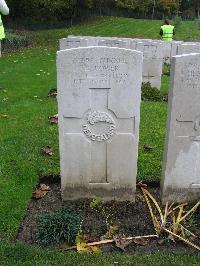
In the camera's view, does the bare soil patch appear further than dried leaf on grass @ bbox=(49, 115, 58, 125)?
No

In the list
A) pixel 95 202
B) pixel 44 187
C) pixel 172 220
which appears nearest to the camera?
pixel 172 220

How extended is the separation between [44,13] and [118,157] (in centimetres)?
2562

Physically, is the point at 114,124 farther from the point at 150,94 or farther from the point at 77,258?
the point at 150,94

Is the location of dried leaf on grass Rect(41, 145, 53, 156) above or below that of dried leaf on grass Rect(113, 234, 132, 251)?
above

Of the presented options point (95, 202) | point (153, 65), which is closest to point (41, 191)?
point (95, 202)

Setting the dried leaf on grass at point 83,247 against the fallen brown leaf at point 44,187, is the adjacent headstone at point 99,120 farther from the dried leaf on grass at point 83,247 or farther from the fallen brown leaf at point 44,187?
the dried leaf on grass at point 83,247

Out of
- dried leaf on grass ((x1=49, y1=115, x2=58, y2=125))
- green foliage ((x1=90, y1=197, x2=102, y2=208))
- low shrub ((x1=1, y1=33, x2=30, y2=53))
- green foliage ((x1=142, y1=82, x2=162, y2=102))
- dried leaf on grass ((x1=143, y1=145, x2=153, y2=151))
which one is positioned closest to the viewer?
green foliage ((x1=90, y1=197, x2=102, y2=208))

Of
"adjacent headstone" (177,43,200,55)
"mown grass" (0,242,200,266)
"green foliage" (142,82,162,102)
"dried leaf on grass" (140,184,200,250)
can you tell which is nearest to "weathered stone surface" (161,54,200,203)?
"dried leaf on grass" (140,184,200,250)

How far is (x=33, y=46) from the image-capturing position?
21266mm

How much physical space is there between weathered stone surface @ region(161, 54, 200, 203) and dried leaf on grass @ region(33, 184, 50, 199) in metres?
1.47

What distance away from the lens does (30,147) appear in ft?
21.1

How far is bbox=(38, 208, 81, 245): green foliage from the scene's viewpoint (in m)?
4.19

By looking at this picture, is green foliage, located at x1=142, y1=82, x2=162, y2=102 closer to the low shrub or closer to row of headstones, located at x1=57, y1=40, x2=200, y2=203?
row of headstones, located at x1=57, y1=40, x2=200, y2=203

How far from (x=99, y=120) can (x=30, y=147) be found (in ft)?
7.06
